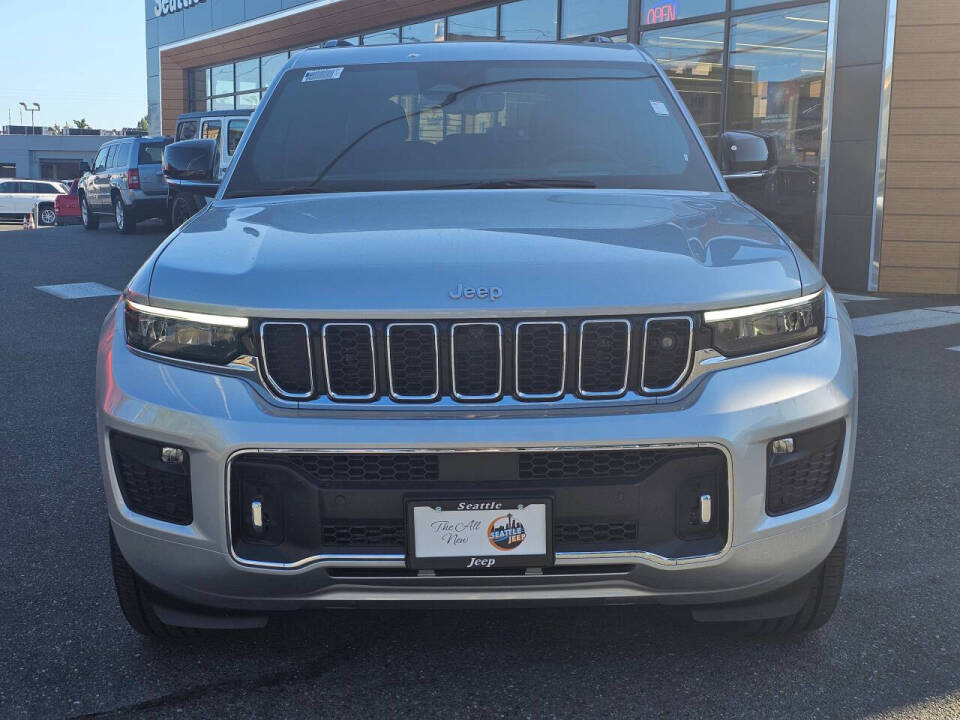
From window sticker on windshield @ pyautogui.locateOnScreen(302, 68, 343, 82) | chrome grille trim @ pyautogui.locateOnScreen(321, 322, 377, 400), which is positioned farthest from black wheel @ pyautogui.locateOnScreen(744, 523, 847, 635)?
window sticker on windshield @ pyautogui.locateOnScreen(302, 68, 343, 82)

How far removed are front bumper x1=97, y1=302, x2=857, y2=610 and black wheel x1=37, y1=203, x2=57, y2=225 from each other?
106 feet

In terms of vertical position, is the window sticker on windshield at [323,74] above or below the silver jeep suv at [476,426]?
above

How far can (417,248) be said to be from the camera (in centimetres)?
252

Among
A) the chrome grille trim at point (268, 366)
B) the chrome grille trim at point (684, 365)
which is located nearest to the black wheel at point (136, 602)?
the chrome grille trim at point (268, 366)

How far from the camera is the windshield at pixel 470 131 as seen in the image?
347 centimetres

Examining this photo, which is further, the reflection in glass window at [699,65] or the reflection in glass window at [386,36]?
the reflection in glass window at [386,36]

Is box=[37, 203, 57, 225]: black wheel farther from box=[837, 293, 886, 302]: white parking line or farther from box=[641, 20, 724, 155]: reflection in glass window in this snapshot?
box=[837, 293, 886, 302]: white parking line

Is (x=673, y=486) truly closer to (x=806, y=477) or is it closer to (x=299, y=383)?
(x=806, y=477)

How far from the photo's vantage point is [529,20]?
15.3 metres

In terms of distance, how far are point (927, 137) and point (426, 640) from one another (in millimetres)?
9532

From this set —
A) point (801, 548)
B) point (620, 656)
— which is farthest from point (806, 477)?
point (620, 656)

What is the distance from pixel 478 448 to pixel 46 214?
33.2m

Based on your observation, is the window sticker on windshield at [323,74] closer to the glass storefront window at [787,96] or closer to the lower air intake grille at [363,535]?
the lower air intake grille at [363,535]

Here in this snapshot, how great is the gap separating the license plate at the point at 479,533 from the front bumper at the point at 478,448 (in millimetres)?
51
